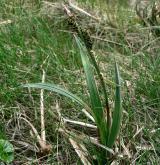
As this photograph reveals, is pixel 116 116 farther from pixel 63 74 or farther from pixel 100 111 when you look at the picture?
pixel 63 74

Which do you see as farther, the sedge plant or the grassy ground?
the grassy ground

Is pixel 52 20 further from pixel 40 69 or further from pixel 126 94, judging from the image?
pixel 126 94

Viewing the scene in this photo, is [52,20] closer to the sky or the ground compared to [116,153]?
closer to the sky

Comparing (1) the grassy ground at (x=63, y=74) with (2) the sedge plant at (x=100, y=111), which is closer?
(2) the sedge plant at (x=100, y=111)

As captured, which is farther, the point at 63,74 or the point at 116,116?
the point at 63,74

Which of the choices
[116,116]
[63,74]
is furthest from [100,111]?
[63,74]

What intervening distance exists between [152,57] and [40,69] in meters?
0.55

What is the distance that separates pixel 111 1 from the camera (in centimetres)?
274

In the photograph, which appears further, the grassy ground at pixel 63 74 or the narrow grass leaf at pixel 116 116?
the grassy ground at pixel 63 74

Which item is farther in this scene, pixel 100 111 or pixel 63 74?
pixel 63 74

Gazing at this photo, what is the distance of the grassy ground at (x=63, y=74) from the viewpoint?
5.35ft

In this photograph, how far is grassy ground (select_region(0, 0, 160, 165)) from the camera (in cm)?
163

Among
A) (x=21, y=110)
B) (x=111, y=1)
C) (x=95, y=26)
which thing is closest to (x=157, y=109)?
(x=21, y=110)

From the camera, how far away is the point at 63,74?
195 cm
